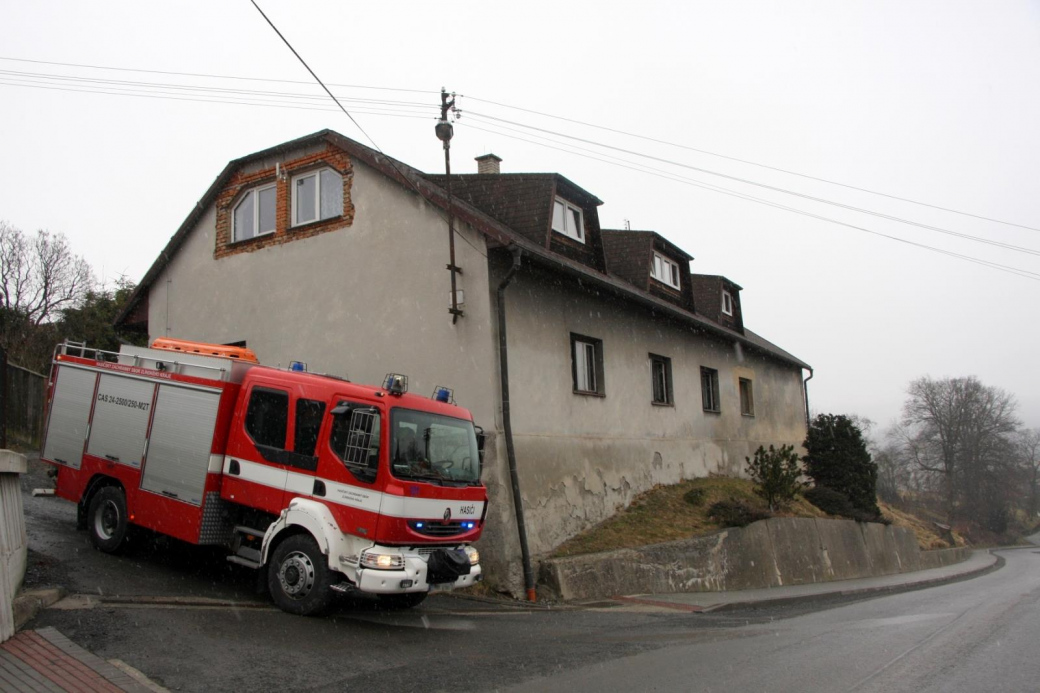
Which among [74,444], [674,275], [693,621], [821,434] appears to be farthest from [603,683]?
[821,434]

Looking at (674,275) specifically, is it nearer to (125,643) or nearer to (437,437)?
(437,437)

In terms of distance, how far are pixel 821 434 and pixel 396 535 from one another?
71.7 feet

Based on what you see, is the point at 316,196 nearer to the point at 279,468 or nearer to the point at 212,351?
the point at 212,351

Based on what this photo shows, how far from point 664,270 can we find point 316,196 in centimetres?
946

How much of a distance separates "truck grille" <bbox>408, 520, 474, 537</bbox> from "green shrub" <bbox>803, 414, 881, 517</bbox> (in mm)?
19861

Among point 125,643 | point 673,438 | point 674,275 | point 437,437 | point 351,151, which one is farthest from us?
point 674,275

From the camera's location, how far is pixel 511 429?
1252 centimetres

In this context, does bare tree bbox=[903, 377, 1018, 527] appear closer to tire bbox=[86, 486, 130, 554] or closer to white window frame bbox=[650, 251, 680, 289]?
white window frame bbox=[650, 251, 680, 289]

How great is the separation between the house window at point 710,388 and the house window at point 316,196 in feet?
36.2

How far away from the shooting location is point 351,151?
14.2m

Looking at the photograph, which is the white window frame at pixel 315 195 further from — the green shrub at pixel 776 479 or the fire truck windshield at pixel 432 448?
the green shrub at pixel 776 479

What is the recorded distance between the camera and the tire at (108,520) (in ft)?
32.7

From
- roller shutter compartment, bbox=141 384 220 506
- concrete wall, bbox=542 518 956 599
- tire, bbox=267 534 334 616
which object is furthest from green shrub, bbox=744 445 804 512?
roller shutter compartment, bbox=141 384 220 506

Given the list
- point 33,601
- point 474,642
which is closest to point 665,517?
point 474,642
